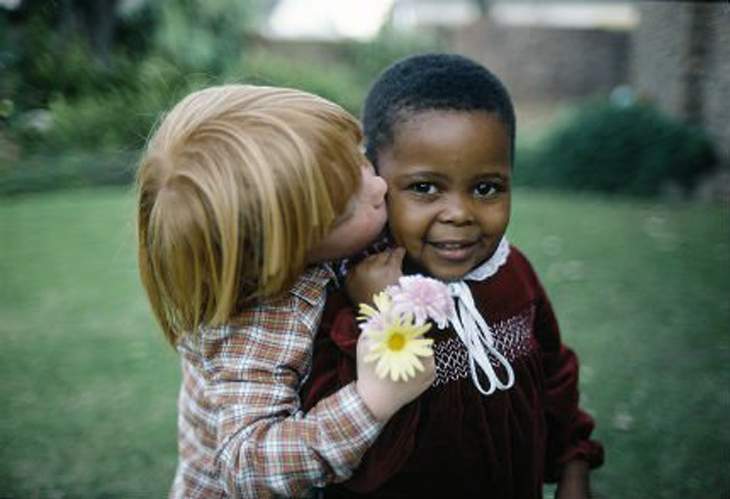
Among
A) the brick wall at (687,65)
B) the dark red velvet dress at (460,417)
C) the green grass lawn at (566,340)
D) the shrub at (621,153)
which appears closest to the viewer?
the dark red velvet dress at (460,417)

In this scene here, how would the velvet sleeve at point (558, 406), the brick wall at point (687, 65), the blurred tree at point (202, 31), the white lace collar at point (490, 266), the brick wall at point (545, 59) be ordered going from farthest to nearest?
the brick wall at point (545, 59) → the blurred tree at point (202, 31) → the brick wall at point (687, 65) → the velvet sleeve at point (558, 406) → the white lace collar at point (490, 266)

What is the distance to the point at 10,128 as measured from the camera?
2.50 metres

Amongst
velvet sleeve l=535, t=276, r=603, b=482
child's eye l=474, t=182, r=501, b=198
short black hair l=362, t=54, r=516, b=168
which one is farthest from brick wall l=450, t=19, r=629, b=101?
child's eye l=474, t=182, r=501, b=198

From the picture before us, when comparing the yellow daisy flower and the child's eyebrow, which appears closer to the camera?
the yellow daisy flower

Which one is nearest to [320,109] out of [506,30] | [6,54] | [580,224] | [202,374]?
[202,374]

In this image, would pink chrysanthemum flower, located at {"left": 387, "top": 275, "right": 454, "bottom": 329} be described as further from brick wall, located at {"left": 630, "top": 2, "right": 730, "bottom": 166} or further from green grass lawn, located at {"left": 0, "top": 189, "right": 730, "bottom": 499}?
brick wall, located at {"left": 630, "top": 2, "right": 730, "bottom": 166}

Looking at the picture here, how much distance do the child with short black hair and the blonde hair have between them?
7.3 inches

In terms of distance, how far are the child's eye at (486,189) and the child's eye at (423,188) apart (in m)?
0.11

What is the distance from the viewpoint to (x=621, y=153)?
11.5m

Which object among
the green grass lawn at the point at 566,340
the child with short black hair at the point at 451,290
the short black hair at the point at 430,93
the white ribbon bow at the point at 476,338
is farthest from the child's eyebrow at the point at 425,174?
the green grass lawn at the point at 566,340

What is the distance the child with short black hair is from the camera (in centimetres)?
157

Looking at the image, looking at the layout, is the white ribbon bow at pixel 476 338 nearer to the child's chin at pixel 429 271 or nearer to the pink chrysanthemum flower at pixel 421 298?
the child's chin at pixel 429 271

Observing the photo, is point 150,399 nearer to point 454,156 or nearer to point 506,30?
point 454,156

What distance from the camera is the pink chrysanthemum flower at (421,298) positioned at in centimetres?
130
